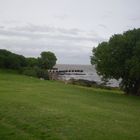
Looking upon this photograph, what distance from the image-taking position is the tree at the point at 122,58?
36.8m

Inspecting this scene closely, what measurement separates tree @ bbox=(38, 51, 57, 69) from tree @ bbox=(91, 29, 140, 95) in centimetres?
6564

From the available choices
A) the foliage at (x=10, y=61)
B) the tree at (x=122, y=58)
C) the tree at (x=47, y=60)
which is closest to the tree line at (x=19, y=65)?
the foliage at (x=10, y=61)

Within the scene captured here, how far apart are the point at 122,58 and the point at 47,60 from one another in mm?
71871

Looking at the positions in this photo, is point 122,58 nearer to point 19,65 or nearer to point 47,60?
point 19,65

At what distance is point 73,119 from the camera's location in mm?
15352

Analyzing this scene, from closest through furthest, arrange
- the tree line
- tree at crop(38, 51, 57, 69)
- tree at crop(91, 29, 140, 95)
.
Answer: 1. tree at crop(91, 29, 140, 95)
2. the tree line
3. tree at crop(38, 51, 57, 69)

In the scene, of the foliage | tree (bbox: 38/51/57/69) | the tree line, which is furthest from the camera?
tree (bbox: 38/51/57/69)

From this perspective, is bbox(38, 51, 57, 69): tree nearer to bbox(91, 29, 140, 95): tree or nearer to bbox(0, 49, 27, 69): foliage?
bbox(0, 49, 27, 69): foliage

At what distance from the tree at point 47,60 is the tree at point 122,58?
65.6 meters

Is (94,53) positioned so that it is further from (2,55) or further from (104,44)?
(2,55)

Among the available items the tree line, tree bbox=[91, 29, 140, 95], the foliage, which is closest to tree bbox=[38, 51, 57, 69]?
the tree line

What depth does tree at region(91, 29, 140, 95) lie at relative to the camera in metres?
36.8

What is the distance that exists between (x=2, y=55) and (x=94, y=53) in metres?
43.6

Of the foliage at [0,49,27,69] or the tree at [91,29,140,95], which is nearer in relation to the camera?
the tree at [91,29,140,95]
